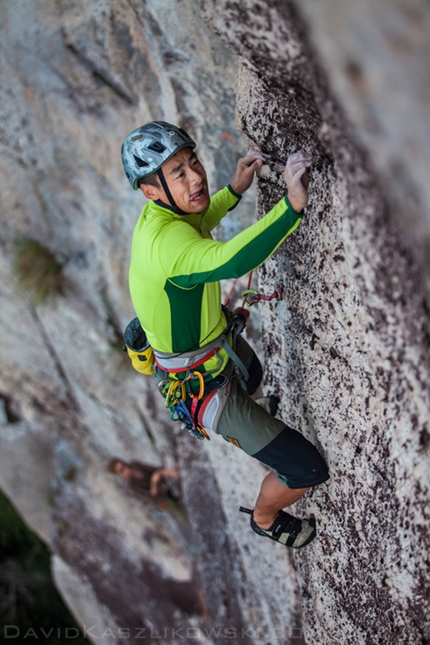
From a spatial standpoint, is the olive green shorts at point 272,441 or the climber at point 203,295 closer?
the climber at point 203,295

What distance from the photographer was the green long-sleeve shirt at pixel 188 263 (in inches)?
89.6

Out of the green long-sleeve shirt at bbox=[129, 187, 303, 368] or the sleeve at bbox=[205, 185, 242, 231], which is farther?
the sleeve at bbox=[205, 185, 242, 231]

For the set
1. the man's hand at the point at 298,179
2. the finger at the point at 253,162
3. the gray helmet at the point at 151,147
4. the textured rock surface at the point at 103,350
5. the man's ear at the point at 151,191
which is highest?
the gray helmet at the point at 151,147

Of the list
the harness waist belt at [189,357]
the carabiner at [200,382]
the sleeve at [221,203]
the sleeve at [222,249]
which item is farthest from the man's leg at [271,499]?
the sleeve at [221,203]

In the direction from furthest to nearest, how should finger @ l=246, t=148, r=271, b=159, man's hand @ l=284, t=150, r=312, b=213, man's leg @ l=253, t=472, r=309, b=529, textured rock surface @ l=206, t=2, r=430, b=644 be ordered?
1. man's leg @ l=253, t=472, r=309, b=529
2. finger @ l=246, t=148, r=271, b=159
3. man's hand @ l=284, t=150, r=312, b=213
4. textured rock surface @ l=206, t=2, r=430, b=644

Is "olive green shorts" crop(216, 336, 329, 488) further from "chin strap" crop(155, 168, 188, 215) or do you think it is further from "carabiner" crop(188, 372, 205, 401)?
A: "chin strap" crop(155, 168, 188, 215)

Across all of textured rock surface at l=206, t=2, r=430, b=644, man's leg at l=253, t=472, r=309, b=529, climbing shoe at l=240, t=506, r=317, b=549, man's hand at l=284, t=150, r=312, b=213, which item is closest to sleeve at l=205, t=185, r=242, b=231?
textured rock surface at l=206, t=2, r=430, b=644

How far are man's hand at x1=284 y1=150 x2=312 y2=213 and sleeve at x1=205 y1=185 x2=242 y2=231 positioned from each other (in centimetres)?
84

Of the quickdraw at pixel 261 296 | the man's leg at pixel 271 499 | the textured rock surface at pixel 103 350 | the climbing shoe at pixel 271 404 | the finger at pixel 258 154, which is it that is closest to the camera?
the finger at pixel 258 154

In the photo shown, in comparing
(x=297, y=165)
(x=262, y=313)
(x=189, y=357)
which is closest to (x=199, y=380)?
(x=189, y=357)

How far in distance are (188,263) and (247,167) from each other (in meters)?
0.87

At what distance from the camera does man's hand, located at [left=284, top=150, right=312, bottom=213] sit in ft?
7.38

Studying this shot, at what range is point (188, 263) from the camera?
8.13 ft

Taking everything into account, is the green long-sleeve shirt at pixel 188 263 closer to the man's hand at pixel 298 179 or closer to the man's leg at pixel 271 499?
the man's hand at pixel 298 179
